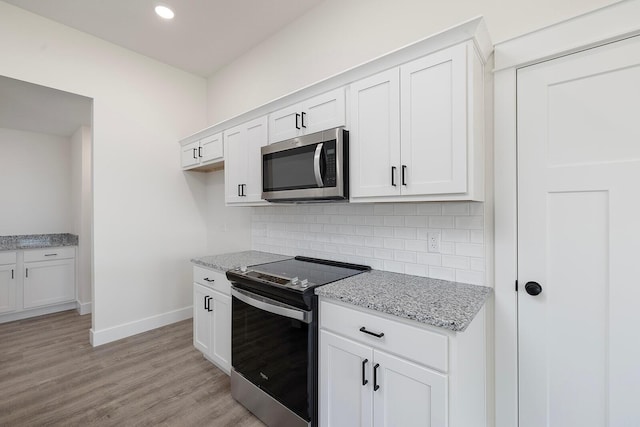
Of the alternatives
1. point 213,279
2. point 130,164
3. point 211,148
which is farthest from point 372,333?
point 130,164

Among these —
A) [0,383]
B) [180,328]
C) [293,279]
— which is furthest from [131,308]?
[293,279]

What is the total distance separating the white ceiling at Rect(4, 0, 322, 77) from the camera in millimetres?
2484

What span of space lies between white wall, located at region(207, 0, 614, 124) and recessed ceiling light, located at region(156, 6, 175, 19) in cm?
83

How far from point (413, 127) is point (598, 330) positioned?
4.21ft

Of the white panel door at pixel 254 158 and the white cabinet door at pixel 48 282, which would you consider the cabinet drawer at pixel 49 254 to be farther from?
the white panel door at pixel 254 158

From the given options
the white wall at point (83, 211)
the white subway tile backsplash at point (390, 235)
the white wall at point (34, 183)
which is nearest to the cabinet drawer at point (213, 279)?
the white subway tile backsplash at point (390, 235)

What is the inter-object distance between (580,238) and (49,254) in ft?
17.8

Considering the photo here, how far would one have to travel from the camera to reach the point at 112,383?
2340mm

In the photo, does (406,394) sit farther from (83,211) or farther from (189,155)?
(83,211)

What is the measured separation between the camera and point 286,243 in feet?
9.19

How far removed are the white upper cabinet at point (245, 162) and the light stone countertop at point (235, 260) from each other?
0.50m

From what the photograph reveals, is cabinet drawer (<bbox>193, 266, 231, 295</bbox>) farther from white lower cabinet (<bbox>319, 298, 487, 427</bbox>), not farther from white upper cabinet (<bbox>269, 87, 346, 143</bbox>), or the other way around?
white upper cabinet (<bbox>269, 87, 346, 143</bbox>)

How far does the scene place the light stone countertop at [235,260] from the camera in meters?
2.35

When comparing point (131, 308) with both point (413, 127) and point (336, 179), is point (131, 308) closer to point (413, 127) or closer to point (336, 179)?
point (336, 179)
